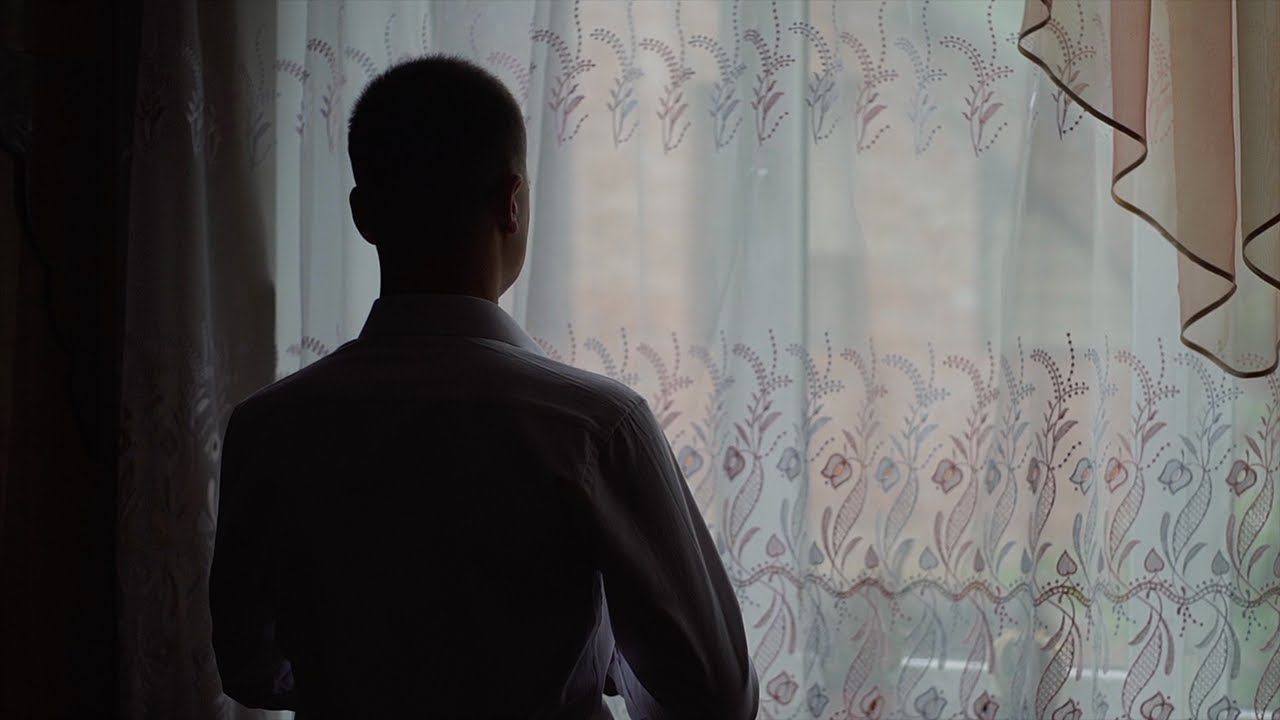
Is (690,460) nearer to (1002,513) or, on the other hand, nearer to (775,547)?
(775,547)

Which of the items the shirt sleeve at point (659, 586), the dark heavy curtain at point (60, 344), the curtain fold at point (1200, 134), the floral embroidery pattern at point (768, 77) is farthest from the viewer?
the dark heavy curtain at point (60, 344)

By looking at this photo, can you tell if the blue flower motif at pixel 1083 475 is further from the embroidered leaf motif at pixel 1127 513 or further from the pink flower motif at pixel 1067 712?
the pink flower motif at pixel 1067 712

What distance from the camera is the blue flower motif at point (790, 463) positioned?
4.26 ft

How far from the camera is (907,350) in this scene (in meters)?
1.31

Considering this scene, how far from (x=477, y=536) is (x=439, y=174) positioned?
287 millimetres

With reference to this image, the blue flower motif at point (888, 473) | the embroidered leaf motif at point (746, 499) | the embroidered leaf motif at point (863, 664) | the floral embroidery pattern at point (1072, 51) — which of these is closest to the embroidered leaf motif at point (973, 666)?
the embroidered leaf motif at point (863, 664)

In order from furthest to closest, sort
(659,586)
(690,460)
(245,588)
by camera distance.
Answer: (690,460) < (245,588) < (659,586)

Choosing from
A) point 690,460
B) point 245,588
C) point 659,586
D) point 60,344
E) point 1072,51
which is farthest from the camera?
point 60,344

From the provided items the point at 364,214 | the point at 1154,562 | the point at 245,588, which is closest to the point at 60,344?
the point at 245,588

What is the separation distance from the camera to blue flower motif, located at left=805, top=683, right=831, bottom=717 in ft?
4.28

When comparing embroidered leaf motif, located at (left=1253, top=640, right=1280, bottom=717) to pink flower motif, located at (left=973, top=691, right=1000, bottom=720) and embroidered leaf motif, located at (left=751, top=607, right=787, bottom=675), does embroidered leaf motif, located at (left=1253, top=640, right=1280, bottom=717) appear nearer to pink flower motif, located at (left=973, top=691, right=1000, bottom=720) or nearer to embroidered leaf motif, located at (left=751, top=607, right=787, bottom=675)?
pink flower motif, located at (left=973, top=691, right=1000, bottom=720)

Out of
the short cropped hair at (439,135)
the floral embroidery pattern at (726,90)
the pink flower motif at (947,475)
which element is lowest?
the pink flower motif at (947,475)

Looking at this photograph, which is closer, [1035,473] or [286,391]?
[286,391]

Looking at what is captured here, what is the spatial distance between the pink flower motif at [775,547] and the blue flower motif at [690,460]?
0.13 m
